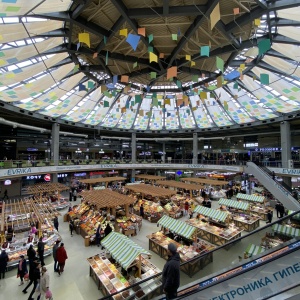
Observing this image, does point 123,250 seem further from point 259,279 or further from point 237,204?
point 237,204

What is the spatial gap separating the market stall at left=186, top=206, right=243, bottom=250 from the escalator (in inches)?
289

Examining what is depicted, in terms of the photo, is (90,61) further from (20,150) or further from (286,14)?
(20,150)

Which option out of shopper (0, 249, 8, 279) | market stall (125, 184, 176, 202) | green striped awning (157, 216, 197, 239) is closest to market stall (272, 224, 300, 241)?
green striped awning (157, 216, 197, 239)

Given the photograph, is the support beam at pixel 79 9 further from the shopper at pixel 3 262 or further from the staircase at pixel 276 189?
the staircase at pixel 276 189

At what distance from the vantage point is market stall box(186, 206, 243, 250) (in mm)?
11375

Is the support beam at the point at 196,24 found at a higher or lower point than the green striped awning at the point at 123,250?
higher

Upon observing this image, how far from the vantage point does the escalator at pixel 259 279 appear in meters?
3.84

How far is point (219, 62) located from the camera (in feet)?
29.2

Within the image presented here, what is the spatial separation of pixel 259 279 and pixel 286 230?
1.92 m

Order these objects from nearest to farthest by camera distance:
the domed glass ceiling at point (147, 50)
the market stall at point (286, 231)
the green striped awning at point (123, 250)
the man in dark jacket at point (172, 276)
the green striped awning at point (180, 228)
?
the man in dark jacket at point (172, 276)
the market stall at point (286, 231)
the green striped awning at point (123, 250)
the domed glass ceiling at point (147, 50)
the green striped awning at point (180, 228)

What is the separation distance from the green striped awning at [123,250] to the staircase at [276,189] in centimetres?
1310

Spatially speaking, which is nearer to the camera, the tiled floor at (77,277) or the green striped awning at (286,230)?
the green striped awning at (286,230)

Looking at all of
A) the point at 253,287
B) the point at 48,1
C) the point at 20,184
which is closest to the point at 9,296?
the point at 253,287

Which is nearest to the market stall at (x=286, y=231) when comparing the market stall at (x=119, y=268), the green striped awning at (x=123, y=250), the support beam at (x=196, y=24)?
the market stall at (x=119, y=268)
